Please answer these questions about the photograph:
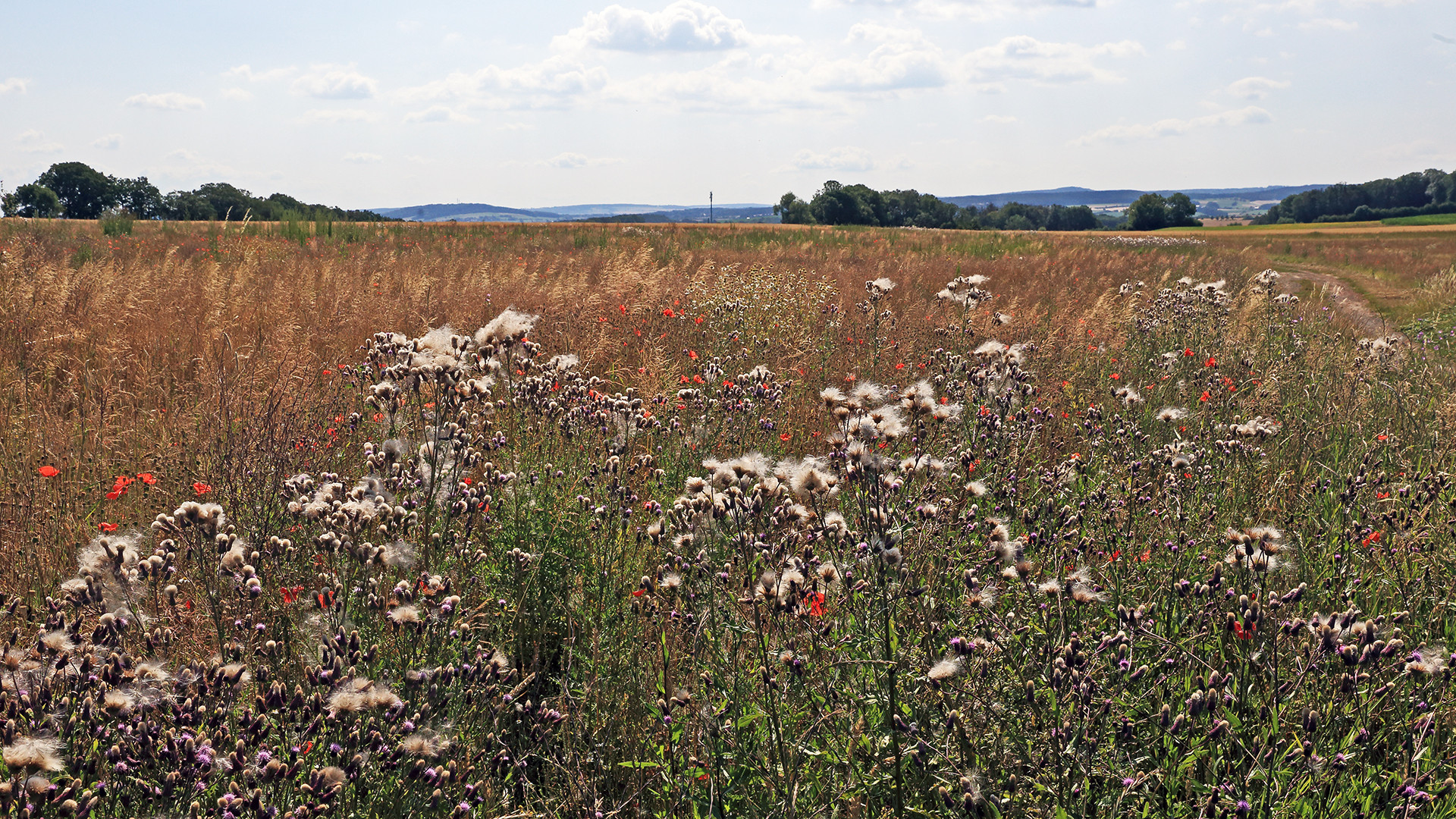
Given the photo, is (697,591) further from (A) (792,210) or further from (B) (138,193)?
(A) (792,210)

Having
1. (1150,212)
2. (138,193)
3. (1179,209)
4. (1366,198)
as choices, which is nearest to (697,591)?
(138,193)

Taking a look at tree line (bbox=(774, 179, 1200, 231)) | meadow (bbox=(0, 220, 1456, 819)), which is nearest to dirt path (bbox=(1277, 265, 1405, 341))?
meadow (bbox=(0, 220, 1456, 819))

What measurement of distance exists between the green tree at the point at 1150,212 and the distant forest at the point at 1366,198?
15.4 meters

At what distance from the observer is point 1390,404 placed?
596 centimetres

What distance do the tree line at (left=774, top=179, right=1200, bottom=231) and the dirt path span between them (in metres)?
43.9

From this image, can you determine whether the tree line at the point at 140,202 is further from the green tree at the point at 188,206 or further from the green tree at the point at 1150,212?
the green tree at the point at 1150,212

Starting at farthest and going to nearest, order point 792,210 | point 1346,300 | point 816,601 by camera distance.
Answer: point 792,210 < point 1346,300 < point 816,601

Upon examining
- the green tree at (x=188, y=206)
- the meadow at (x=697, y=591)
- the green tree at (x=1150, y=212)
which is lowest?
the meadow at (x=697, y=591)

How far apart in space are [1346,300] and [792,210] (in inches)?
2556

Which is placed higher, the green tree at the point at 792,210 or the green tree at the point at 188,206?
the green tree at the point at 792,210

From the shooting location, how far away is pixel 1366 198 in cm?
9312

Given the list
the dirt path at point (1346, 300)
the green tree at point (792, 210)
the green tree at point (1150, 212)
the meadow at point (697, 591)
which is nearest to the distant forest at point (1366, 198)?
the green tree at point (1150, 212)

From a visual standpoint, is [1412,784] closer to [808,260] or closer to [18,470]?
[18,470]

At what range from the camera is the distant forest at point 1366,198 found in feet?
292
